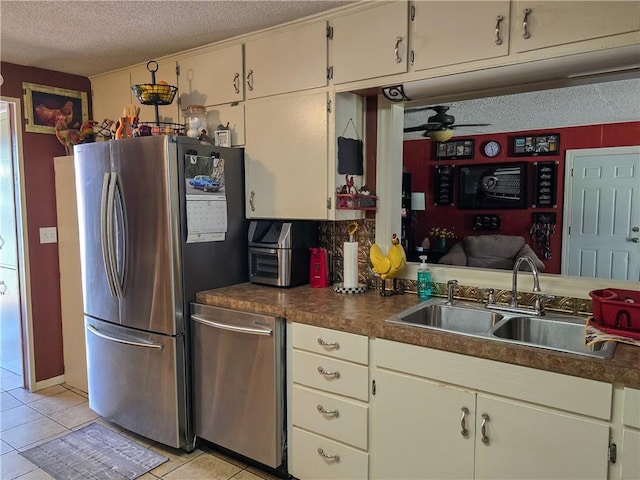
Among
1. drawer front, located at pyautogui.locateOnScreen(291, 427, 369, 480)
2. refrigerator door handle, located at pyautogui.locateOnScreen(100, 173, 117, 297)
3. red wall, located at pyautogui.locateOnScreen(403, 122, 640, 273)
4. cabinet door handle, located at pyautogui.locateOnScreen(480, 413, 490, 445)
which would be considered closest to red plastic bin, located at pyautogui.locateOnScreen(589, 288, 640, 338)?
cabinet door handle, located at pyautogui.locateOnScreen(480, 413, 490, 445)

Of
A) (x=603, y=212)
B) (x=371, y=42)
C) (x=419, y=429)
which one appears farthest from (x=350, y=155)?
(x=603, y=212)

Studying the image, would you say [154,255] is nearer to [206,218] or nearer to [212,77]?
[206,218]

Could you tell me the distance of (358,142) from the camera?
2.60 meters

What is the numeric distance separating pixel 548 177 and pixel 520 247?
1.66 m

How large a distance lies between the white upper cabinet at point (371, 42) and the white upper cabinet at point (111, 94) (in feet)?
5.77

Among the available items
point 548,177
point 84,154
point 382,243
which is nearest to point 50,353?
point 84,154

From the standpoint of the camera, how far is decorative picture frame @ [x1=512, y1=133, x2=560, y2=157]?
529 centimetres

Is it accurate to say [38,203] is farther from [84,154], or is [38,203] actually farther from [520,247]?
[520,247]

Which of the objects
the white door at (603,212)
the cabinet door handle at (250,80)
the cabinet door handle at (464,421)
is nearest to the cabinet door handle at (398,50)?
the cabinet door handle at (250,80)

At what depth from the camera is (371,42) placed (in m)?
2.24

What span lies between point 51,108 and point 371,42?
8.61 ft

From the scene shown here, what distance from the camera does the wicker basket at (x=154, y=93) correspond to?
9.07 ft

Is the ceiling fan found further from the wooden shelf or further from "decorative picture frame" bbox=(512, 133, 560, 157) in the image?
"decorative picture frame" bbox=(512, 133, 560, 157)

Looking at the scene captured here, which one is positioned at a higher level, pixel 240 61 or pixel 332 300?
pixel 240 61
